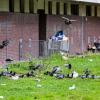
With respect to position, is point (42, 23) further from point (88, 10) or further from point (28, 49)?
point (88, 10)

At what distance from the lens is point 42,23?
116 feet

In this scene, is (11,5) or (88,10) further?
(88,10)

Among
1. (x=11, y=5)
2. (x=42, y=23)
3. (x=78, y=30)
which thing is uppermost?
(x=11, y=5)

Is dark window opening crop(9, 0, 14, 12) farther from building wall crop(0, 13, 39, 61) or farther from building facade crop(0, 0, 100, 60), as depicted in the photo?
building wall crop(0, 13, 39, 61)

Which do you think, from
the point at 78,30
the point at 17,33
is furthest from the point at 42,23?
the point at 78,30

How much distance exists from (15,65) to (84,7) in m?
19.7

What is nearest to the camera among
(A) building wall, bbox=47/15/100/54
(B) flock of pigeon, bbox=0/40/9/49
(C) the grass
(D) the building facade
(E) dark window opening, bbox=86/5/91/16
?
(C) the grass

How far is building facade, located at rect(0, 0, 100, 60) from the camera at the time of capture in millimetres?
30223

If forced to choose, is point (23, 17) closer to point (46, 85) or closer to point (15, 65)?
point (15, 65)

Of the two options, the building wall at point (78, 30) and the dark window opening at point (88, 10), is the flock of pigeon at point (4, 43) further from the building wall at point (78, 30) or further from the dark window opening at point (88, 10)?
the dark window opening at point (88, 10)

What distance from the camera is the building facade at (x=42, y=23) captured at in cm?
3022

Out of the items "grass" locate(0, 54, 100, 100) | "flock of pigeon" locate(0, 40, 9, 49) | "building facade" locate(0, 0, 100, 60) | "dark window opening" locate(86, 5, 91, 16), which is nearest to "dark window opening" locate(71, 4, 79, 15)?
"building facade" locate(0, 0, 100, 60)

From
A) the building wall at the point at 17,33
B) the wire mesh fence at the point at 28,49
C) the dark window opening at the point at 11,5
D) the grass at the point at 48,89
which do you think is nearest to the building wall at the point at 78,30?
the building wall at the point at 17,33

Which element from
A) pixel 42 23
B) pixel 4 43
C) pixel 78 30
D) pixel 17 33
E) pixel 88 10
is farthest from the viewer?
pixel 88 10
